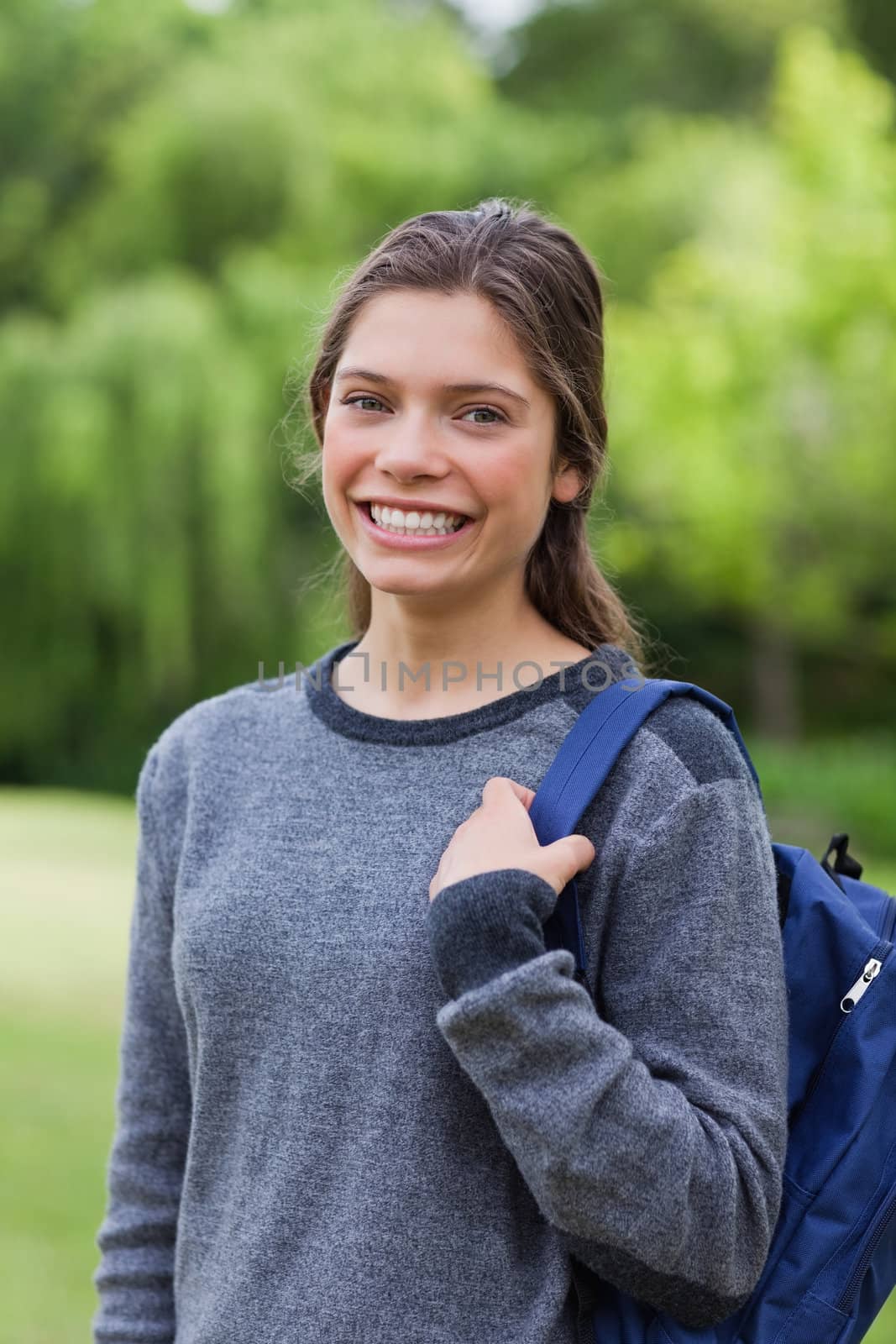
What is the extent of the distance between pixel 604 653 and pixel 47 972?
508cm

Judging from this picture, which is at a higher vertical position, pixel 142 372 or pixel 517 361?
pixel 142 372

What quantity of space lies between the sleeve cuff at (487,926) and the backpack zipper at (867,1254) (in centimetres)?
36

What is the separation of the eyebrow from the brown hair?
37 millimetres

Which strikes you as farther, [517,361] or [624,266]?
[624,266]

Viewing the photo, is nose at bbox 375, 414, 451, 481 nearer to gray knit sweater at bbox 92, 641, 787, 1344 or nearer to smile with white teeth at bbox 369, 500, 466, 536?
smile with white teeth at bbox 369, 500, 466, 536

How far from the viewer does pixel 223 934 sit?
1.27 metres

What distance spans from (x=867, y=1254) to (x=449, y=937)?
44 centimetres

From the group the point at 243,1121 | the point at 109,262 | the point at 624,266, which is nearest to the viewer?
the point at 243,1121

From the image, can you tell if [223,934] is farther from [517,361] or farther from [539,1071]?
[517,361]

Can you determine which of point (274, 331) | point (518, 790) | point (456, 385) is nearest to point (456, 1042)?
point (518, 790)

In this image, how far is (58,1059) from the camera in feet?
15.7

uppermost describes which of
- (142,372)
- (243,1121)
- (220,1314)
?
(142,372)

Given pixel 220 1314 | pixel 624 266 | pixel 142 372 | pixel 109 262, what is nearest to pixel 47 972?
pixel 220 1314

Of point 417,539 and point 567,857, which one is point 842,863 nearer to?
point 567,857
